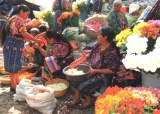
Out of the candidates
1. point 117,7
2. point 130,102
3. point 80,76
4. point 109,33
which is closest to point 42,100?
point 80,76

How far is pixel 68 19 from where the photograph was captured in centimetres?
836

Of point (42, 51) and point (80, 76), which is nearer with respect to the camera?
point (80, 76)

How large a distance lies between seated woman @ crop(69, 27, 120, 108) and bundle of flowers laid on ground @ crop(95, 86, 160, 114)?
53.7 inches

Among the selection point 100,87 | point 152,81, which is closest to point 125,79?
point 100,87

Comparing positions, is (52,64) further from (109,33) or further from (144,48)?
(144,48)

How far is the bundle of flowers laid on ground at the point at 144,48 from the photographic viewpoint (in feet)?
11.4

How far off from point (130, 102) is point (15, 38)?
10.1 ft

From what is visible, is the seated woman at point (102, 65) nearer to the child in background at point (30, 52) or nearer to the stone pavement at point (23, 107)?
the stone pavement at point (23, 107)

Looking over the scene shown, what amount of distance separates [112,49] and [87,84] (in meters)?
0.66

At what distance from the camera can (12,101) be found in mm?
5551

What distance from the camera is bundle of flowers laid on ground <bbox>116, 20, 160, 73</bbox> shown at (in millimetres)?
3480

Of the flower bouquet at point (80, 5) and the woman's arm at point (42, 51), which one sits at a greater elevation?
the flower bouquet at point (80, 5)

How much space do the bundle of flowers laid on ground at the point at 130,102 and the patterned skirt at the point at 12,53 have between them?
8.72ft

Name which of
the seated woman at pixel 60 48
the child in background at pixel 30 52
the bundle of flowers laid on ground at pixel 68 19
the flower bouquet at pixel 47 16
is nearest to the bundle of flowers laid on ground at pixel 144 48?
the seated woman at pixel 60 48
